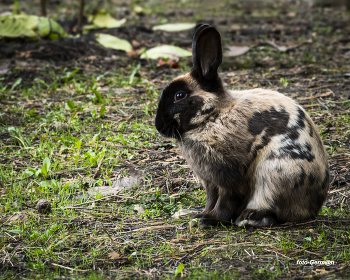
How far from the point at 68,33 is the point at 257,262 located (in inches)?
303

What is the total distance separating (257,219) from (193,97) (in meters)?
1.02

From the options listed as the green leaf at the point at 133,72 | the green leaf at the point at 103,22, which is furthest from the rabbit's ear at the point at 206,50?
the green leaf at the point at 103,22

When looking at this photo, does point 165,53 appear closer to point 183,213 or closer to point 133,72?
point 133,72

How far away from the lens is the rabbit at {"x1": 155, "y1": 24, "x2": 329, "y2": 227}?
323cm

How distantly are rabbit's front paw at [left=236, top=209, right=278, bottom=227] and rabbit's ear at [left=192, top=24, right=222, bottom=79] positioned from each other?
107 cm

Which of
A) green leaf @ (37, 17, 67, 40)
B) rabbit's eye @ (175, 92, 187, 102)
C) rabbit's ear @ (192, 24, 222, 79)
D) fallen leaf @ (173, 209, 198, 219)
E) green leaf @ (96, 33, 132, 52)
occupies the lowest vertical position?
fallen leaf @ (173, 209, 198, 219)

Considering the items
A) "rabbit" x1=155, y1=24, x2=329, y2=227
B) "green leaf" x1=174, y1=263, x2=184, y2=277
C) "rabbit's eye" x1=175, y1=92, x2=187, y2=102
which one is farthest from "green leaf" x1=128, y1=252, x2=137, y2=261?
"rabbit's eye" x1=175, y1=92, x2=187, y2=102

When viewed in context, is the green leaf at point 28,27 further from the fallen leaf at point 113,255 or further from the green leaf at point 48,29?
the fallen leaf at point 113,255

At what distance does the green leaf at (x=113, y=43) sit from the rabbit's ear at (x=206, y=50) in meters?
4.75

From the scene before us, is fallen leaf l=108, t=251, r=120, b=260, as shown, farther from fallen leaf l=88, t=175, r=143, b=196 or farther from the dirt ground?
fallen leaf l=88, t=175, r=143, b=196

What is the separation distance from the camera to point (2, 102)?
6.03 m

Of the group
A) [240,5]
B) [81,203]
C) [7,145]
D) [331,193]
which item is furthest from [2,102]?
[240,5]

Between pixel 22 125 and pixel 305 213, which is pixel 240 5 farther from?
pixel 305 213

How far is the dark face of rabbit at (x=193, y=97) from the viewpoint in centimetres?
339
